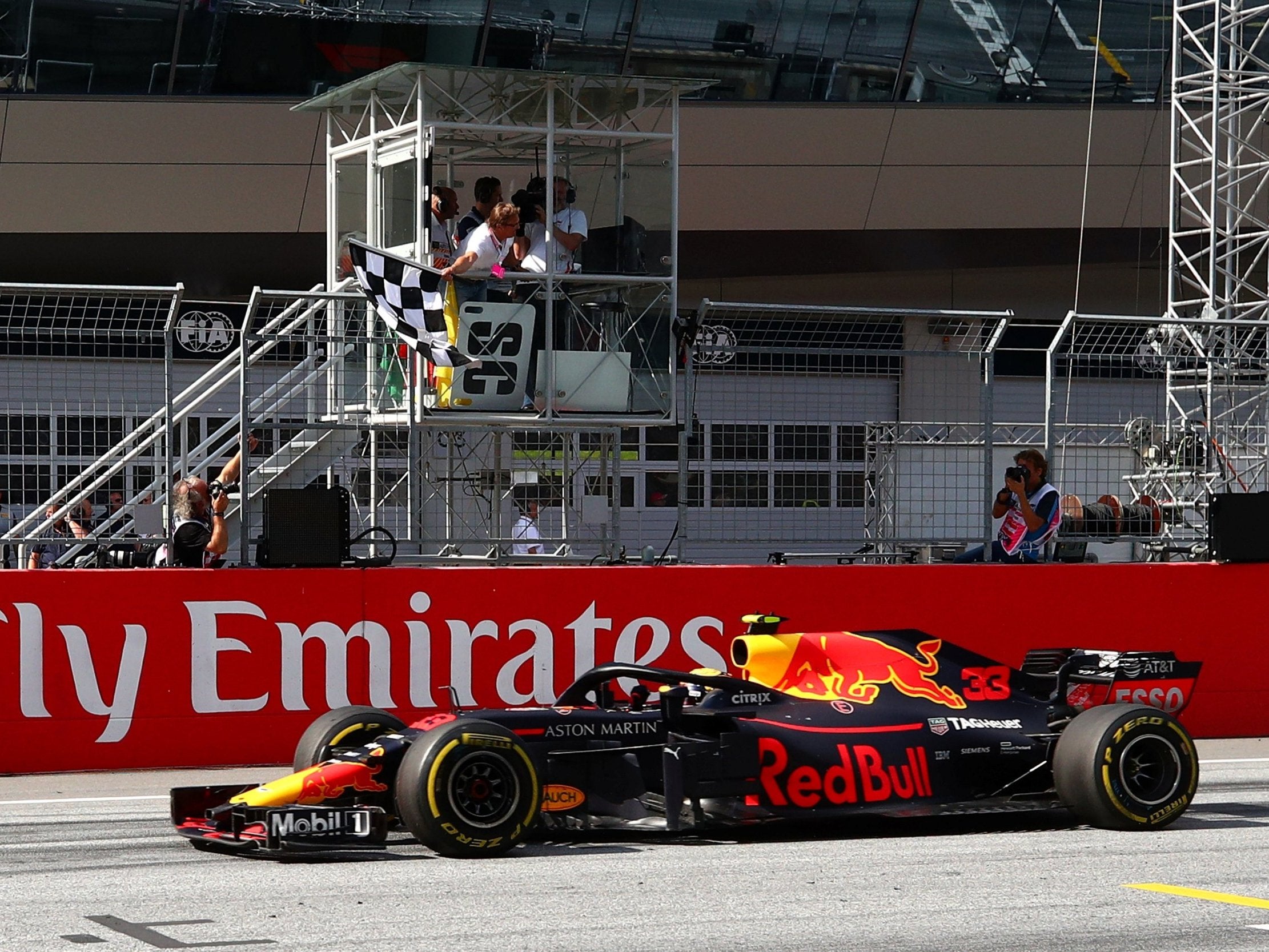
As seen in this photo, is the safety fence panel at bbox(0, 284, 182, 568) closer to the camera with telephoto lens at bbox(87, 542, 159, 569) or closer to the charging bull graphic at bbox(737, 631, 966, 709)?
the camera with telephoto lens at bbox(87, 542, 159, 569)

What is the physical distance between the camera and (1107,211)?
25.7m

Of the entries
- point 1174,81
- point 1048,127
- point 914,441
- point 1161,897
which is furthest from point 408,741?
point 1048,127

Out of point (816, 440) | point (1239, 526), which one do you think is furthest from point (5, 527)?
point (1239, 526)

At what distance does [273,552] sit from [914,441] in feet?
14.8

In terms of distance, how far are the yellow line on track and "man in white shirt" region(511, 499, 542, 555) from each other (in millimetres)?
6033

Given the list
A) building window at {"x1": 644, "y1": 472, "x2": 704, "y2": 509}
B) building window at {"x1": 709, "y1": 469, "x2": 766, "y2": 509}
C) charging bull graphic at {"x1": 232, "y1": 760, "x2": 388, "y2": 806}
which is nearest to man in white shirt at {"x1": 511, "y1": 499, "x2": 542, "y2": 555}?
building window at {"x1": 644, "y1": 472, "x2": 704, "y2": 509}

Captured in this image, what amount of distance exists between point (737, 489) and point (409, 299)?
2498 mm

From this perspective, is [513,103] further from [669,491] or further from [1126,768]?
[1126,768]

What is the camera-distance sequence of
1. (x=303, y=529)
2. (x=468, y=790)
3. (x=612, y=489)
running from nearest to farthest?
1. (x=468, y=790)
2. (x=303, y=529)
3. (x=612, y=489)

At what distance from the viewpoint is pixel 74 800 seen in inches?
379

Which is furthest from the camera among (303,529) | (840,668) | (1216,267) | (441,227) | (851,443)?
(1216,267)

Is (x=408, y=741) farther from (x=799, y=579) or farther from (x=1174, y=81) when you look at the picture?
(x=1174, y=81)

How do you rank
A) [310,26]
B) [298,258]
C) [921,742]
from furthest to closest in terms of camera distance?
[298,258]
[310,26]
[921,742]

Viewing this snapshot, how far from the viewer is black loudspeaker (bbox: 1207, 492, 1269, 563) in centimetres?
1251
